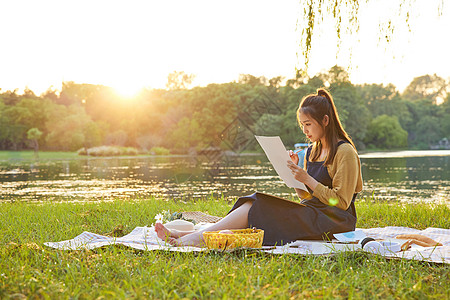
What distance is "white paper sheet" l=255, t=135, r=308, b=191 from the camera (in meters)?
2.90

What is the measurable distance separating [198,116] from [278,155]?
3398 cm

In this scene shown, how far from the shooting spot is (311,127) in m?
3.06

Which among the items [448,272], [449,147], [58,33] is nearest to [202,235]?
[448,272]

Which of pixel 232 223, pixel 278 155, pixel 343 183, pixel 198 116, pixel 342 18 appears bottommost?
pixel 232 223

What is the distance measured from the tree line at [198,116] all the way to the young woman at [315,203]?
2601 centimetres

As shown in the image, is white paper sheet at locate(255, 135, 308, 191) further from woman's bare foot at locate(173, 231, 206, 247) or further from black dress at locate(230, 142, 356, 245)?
woman's bare foot at locate(173, 231, 206, 247)

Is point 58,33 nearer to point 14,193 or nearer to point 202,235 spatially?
point 14,193

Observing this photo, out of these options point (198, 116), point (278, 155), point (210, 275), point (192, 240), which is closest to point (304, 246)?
point (278, 155)

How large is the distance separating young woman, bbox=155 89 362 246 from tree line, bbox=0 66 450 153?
85.3 ft

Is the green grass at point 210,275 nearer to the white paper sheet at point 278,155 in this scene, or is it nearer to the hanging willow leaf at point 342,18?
the white paper sheet at point 278,155

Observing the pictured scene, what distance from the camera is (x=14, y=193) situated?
9.29 metres

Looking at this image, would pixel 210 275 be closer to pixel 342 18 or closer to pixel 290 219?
pixel 290 219

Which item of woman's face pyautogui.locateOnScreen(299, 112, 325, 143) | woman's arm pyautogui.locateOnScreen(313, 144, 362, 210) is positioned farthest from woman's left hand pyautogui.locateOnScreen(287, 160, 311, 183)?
woman's face pyautogui.locateOnScreen(299, 112, 325, 143)

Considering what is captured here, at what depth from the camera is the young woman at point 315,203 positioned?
2.96 m
